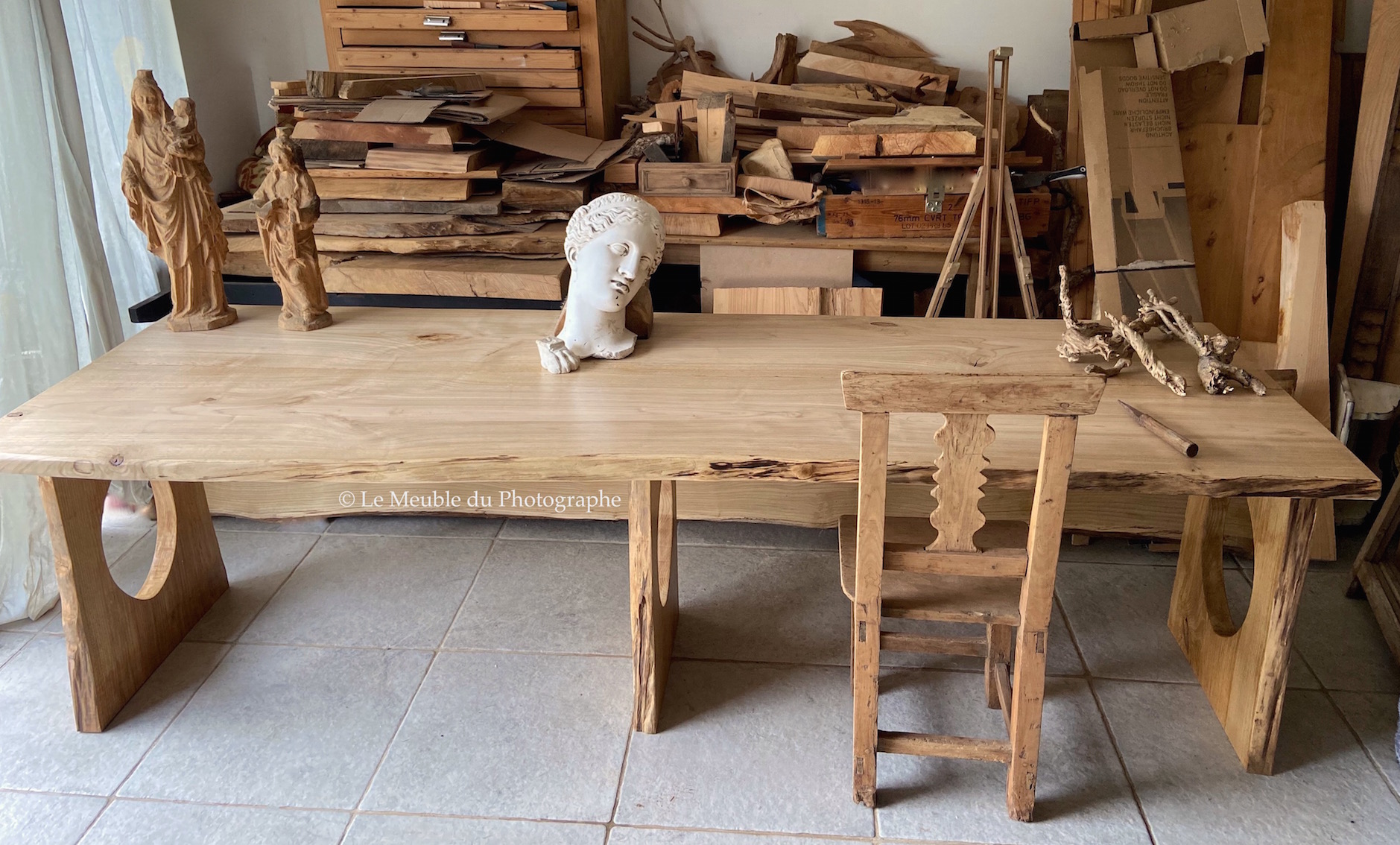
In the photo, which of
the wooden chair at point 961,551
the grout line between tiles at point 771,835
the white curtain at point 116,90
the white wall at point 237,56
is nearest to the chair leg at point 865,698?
the wooden chair at point 961,551

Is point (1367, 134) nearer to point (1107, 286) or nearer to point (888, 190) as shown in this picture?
point (1107, 286)

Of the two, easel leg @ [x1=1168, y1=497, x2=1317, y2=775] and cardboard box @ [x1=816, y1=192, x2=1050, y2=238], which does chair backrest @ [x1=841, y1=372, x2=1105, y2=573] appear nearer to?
easel leg @ [x1=1168, y1=497, x2=1317, y2=775]

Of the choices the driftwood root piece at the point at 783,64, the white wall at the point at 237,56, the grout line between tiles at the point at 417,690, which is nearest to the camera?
the grout line between tiles at the point at 417,690

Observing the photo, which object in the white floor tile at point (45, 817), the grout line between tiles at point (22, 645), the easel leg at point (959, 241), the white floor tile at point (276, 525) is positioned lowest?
the white floor tile at point (45, 817)

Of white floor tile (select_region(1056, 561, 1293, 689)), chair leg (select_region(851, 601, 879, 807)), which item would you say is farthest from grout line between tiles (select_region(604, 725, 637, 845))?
white floor tile (select_region(1056, 561, 1293, 689))

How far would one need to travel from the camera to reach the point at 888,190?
3.45 metres

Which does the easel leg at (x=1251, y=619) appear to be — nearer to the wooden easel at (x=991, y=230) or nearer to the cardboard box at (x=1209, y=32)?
the wooden easel at (x=991, y=230)

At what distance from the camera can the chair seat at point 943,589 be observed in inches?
79.5

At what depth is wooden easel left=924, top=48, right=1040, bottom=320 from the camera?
3109 mm

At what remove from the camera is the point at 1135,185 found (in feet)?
10.7

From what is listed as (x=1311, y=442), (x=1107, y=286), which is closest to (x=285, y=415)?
(x=1311, y=442)

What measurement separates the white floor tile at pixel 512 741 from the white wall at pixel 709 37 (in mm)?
2505

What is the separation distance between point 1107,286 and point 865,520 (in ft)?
5.85

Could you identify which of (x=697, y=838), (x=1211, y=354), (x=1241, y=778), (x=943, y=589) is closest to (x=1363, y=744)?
(x=1241, y=778)
